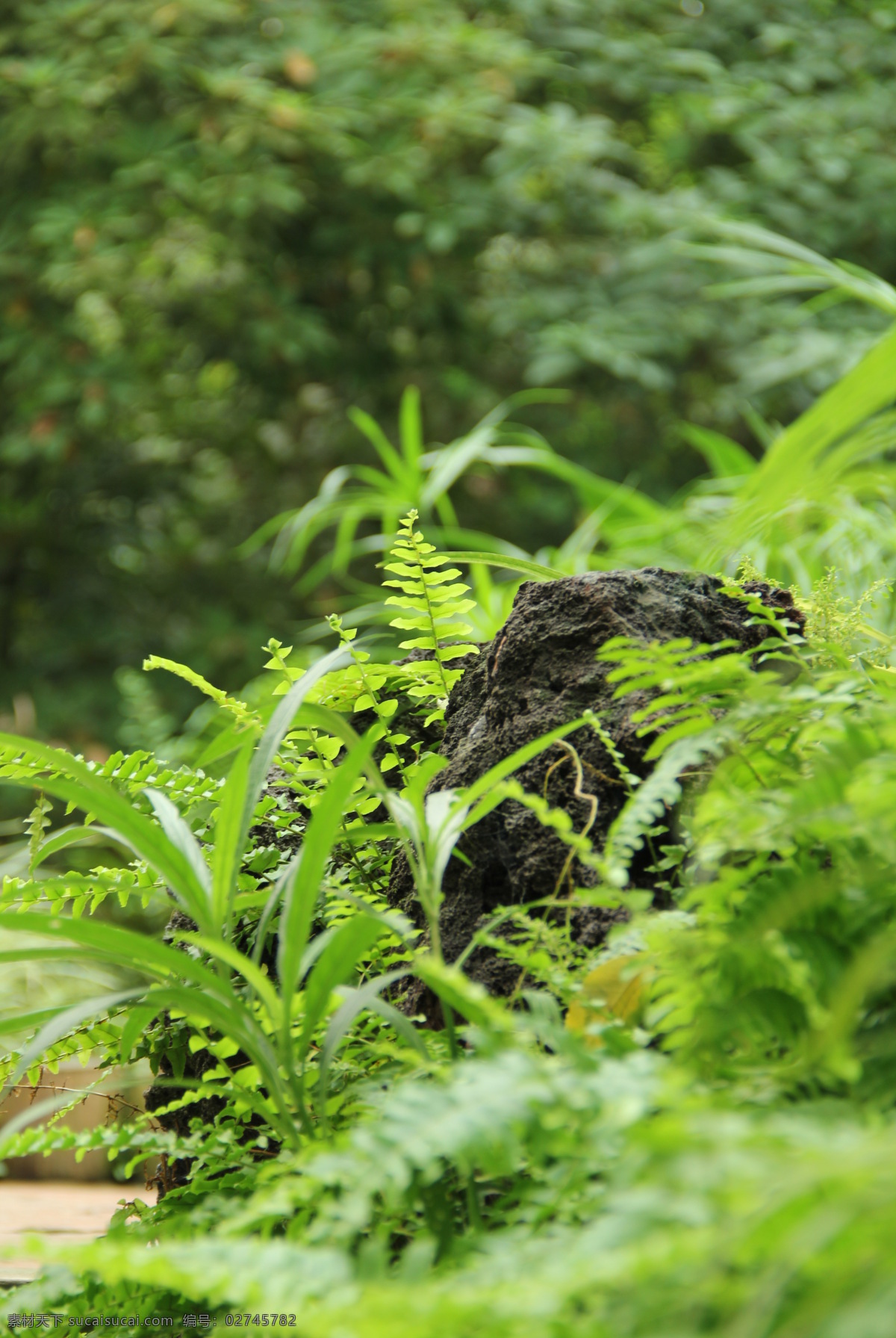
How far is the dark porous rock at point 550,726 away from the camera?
1.19 m

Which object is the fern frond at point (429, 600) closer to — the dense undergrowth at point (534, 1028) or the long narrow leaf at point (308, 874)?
the dense undergrowth at point (534, 1028)

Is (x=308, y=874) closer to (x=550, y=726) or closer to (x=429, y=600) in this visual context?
(x=550, y=726)

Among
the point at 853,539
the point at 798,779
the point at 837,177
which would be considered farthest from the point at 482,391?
the point at 798,779

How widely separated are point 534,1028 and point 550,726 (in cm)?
54

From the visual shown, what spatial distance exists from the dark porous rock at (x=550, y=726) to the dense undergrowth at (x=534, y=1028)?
46 millimetres

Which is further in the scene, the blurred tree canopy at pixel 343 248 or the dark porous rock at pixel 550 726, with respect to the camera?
the blurred tree canopy at pixel 343 248

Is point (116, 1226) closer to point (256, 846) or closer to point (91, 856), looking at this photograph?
point (256, 846)

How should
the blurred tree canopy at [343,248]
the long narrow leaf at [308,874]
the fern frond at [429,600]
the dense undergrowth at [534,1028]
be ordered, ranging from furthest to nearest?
the blurred tree canopy at [343,248], the fern frond at [429,600], the long narrow leaf at [308,874], the dense undergrowth at [534,1028]

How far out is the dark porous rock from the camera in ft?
3.91

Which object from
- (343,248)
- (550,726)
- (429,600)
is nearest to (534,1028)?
(550,726)

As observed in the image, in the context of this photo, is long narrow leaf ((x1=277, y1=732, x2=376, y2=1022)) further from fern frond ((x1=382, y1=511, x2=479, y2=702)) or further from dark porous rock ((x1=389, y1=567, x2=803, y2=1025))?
fern frond ((x1=382, y1=511, x2=479, y2=702))

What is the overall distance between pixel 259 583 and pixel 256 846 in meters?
4.68

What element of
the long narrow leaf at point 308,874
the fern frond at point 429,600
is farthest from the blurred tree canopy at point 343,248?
the long narrow leaf at point 308,874

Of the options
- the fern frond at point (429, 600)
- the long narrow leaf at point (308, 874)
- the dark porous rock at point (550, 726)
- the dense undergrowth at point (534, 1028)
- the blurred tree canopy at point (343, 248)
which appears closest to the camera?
the dense undergrowth at point (534, 1028)
